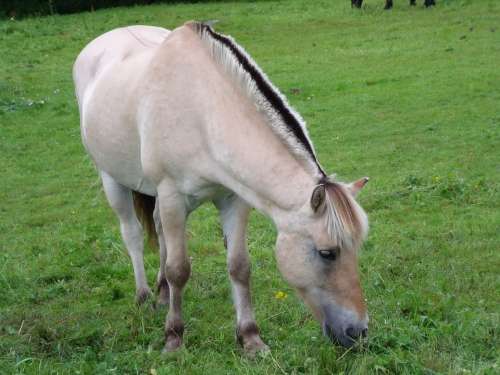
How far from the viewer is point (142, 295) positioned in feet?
16.9

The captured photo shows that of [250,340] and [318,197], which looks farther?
[250,340]

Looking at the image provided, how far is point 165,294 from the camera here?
16.8 feet

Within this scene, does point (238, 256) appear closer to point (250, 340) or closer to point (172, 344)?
point (250, 340)

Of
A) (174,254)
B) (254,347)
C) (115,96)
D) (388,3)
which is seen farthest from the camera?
(388,3)

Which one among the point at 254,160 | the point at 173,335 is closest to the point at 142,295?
the point at 173,335

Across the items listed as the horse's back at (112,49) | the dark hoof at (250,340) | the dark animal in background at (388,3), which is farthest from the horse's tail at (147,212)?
the dark animal in background at (388,3)

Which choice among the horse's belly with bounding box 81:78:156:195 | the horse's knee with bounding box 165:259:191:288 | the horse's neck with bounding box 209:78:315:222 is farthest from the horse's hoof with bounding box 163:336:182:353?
the horse's neck with bounding box 209:78:315:222

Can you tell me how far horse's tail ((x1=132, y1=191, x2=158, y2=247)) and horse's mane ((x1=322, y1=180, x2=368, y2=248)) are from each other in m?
2.30

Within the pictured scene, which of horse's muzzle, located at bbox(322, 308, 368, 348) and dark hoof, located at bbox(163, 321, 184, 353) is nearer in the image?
horse's muzzle, located at bbox(322, 308, 368, 348)

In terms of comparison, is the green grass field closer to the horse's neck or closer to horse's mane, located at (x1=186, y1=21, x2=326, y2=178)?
the horse's neck

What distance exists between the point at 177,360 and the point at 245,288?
0.70m

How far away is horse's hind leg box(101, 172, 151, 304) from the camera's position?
5.25 m

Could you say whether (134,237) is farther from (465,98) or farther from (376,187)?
(465,98)

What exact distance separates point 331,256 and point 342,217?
0.22 meters
